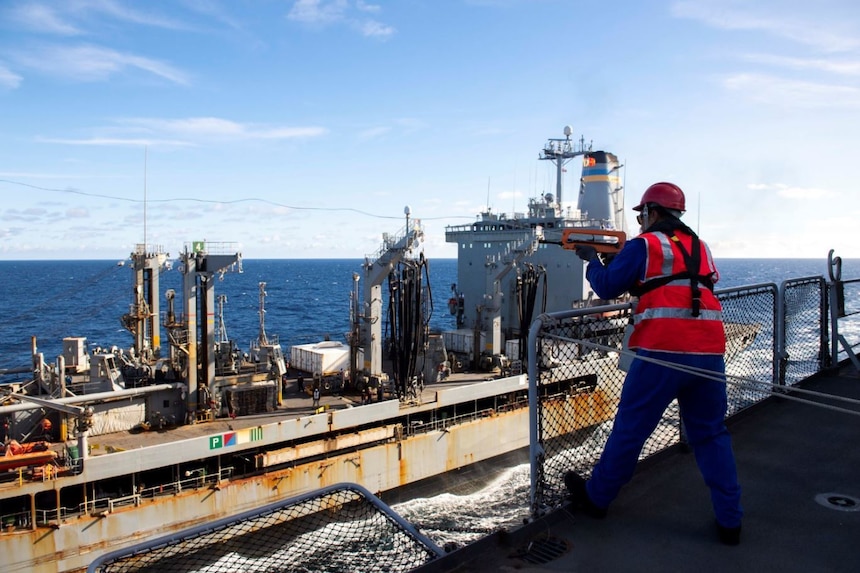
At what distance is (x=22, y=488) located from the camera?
458 inches

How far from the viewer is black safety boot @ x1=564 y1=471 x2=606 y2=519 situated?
322 centimetres

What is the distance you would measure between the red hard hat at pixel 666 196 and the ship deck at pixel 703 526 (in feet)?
5.39

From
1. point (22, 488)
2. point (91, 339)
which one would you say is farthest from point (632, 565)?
point (91, 339)

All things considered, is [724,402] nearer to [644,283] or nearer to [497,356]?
[644,283]

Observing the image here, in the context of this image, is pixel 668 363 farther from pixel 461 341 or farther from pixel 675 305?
pixel 461 341

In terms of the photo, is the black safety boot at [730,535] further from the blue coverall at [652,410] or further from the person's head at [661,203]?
the person's head at [661,203]

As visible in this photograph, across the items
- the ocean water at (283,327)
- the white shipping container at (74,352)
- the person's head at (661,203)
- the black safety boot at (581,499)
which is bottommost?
the ocean water at (283,327)

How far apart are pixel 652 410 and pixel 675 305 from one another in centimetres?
55

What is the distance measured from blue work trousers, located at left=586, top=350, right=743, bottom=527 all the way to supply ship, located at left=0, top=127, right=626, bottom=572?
8.99 m

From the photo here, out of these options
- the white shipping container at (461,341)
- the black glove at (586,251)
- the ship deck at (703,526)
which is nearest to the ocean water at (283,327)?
the ship deck at (703,526)

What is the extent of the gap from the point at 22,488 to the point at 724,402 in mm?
12924

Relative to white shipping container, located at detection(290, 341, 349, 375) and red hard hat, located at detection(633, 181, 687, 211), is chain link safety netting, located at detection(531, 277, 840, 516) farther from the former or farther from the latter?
white shipping container, located at detection(290, 341, 349, 375)

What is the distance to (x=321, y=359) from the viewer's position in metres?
20.7

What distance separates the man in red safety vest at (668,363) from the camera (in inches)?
123
